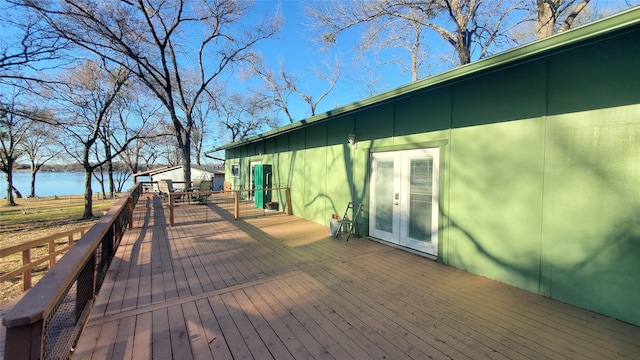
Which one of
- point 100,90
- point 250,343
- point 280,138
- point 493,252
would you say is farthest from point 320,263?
point 100,90

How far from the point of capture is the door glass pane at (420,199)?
14.1 feet

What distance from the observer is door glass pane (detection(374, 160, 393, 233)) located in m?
4.99

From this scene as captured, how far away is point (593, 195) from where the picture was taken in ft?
8.87

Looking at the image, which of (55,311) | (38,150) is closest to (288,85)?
(55,311)

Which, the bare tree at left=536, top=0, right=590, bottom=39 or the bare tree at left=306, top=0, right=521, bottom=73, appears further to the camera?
the bare tree at left=306, top=0, right=521, bottom=73

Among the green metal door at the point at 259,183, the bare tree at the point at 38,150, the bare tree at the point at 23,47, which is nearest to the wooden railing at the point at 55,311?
the green metal door at the point at 259,183

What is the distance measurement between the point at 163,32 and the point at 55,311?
13040mm

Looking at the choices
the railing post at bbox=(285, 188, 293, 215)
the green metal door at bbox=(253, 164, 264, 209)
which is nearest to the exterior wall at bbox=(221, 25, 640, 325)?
the railing post at bbox=(285, 188, 293, 215)

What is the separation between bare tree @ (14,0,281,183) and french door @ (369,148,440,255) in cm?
1035

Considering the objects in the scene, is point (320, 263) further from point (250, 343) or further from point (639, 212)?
point (639, 212)

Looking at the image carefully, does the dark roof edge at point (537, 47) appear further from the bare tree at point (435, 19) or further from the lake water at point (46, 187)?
the lake water at point (46, 187)

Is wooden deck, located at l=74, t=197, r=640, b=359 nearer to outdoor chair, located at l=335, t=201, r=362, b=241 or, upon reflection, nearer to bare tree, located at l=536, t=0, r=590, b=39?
outdoor chair, located at l=335, t=201, r=362, b=241

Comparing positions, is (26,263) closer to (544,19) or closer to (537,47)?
(537,47)

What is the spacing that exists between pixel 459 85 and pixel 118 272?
555 centimetres
